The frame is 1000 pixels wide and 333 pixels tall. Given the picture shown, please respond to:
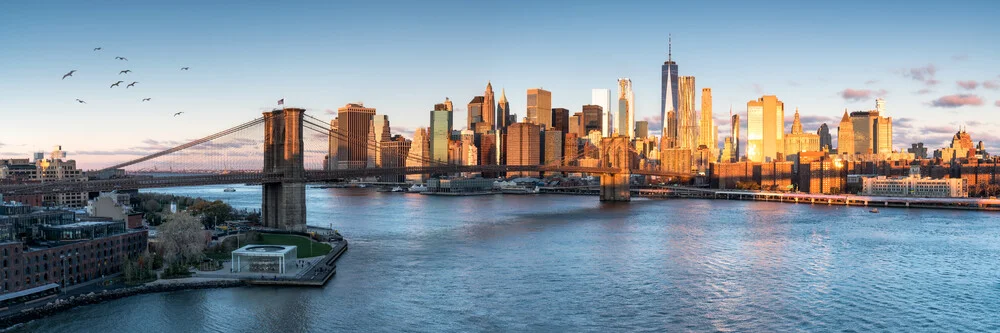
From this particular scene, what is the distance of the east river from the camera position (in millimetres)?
19125

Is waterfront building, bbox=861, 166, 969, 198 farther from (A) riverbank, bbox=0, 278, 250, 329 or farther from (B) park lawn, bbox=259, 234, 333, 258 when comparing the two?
(A) riverbank, bbox=0, 278, 250, 329

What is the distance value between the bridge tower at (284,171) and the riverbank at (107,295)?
38.0 ft

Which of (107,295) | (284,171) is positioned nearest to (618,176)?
(284,171)

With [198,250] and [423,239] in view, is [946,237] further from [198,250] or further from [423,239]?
[198,250]

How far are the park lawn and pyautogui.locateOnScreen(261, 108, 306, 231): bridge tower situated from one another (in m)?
2.78

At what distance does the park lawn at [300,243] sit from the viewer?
94.9ft

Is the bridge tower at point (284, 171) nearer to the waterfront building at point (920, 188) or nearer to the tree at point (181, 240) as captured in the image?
the tree at point (181, 240)

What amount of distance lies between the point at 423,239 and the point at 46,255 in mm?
17696

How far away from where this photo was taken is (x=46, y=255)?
829 inches

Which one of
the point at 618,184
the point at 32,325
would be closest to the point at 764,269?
the point at 32,325

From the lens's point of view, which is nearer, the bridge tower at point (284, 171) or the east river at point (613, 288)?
the east river at point (613, 288)

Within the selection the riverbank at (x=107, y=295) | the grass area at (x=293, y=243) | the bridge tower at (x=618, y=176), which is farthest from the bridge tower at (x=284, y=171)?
the bridge tower at (x=618, y=176)

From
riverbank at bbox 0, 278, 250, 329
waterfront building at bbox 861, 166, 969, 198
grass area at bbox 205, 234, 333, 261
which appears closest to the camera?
riverbank at bbox 0, 278, 250, 329

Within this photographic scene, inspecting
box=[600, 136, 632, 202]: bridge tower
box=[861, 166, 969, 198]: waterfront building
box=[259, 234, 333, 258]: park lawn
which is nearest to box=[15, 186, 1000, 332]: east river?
box=[259, 234, 333, 258]: park lawn
